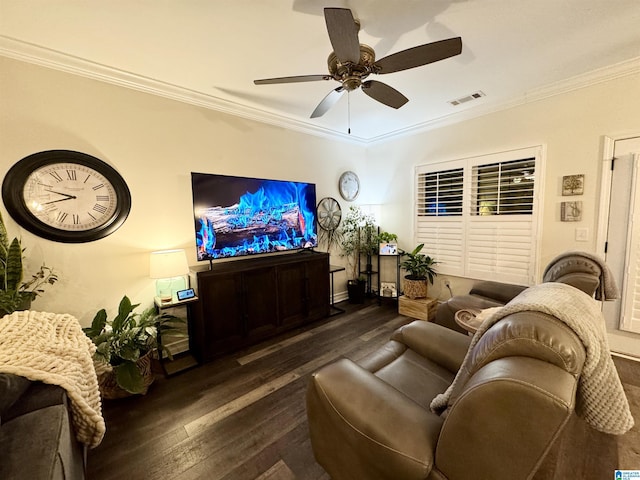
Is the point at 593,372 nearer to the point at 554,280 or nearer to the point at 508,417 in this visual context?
the point at 508,417

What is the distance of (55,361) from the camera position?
108 cm

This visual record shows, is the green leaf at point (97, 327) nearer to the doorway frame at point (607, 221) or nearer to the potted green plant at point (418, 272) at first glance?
the potted green plant at point (418, 272)

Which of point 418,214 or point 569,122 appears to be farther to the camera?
point 418,214

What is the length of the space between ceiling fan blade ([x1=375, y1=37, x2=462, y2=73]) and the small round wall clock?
7.77 ft

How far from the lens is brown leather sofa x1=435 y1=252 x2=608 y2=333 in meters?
1.77

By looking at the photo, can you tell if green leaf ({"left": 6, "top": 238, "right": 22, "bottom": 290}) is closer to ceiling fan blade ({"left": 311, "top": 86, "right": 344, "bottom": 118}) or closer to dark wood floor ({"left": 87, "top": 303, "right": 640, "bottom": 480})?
dark wood floor ({"left": 87, "top": 303, "right": 640, "bottom": 480})

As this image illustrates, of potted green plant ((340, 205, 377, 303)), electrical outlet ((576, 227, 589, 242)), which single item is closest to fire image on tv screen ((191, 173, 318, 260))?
potted green plant ((340, 205, 377, 303))

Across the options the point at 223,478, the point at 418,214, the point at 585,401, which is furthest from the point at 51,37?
the point at 418,214

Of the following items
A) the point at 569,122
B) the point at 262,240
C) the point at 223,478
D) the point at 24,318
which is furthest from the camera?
the point at 262,240

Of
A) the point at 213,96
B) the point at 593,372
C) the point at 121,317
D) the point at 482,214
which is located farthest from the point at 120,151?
the point at 482,214

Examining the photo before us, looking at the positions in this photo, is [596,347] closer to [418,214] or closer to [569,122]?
[569,122]

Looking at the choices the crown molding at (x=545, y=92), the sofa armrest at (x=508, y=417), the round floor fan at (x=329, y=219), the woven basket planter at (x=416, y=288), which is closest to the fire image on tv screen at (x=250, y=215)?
the round floor fan at (x=329, y=219)

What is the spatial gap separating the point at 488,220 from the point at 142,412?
12.8 ft

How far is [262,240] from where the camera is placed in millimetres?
3082
